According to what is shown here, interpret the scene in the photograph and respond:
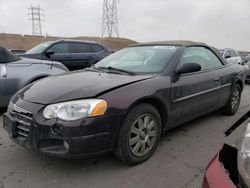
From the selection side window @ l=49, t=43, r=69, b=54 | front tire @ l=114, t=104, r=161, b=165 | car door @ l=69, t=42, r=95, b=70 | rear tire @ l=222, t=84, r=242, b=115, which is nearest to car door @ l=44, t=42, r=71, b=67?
side window @ l=49, t=43, r=69, b=54

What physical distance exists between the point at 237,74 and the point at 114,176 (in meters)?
3.33

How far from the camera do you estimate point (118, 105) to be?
8.14 ft

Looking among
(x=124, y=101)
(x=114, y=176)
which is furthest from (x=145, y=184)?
(x=124, y=101)

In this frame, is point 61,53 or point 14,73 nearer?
point 14,73

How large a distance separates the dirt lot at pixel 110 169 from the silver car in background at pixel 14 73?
4.01ft

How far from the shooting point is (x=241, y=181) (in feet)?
4.50

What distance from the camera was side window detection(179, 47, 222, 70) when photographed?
11.9 ft

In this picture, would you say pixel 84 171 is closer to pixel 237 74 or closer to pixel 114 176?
pixel 114 176

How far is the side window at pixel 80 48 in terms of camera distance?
8.66m

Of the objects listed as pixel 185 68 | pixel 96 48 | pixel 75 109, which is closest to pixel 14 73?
pixel 75 109

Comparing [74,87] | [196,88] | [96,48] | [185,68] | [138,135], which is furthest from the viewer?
[96,48]

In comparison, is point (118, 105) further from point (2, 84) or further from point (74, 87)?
point (2, 84)

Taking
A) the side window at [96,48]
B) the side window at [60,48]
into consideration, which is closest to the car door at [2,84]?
the side window at [60,48]

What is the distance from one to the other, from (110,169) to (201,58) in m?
2.38
